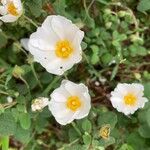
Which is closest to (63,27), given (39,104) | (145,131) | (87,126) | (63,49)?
(63,49)

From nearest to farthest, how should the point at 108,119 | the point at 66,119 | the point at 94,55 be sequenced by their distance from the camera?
the point at 66,119, the point at 108,119, the point at 94,55

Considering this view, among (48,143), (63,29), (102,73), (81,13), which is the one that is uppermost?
(63,29)

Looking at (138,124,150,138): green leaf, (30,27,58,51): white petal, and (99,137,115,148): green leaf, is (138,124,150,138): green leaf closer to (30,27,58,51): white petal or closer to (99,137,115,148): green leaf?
(99,137,115,148): green leaf

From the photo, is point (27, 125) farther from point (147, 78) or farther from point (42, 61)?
point (147, 78)

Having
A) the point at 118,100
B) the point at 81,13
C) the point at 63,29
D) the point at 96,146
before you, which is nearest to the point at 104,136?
the point at 96,146

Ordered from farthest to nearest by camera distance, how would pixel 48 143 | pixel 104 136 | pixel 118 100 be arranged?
pixel 48 143 → pixel 118 100 → pixel 104 136

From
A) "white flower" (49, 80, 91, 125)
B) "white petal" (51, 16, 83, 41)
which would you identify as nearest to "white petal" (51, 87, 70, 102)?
"white flower" (49, 80, 91, 125)

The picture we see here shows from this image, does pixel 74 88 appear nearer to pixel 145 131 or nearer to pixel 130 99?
pixel 130 99
